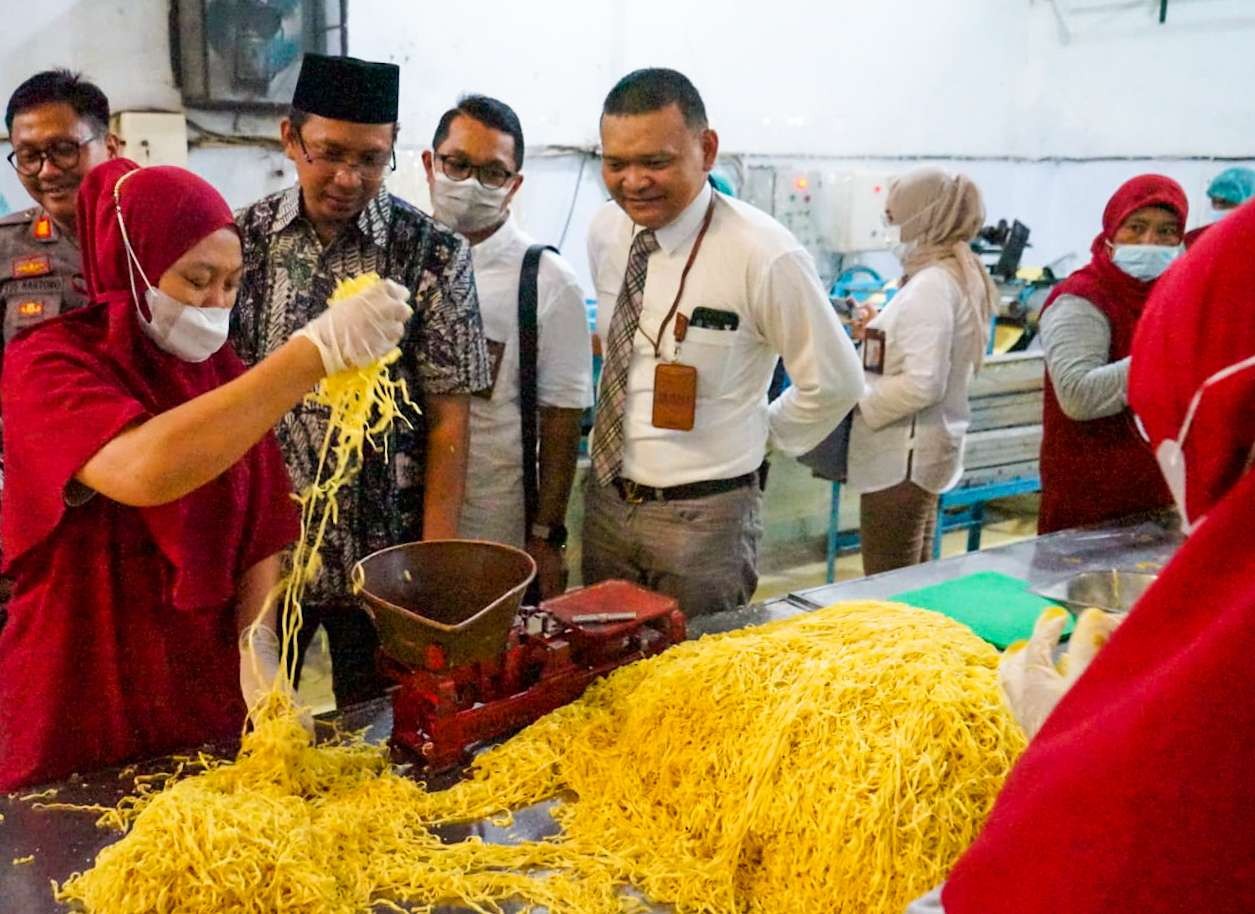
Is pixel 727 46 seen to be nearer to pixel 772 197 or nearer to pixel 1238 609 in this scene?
pixel 772 197

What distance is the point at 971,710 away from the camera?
5.50ft

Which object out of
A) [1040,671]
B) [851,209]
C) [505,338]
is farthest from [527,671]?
[851,209]

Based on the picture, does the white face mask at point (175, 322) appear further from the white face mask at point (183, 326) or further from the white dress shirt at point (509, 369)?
the white dress shirt at point (509, 369)

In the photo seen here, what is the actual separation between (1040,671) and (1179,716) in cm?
57

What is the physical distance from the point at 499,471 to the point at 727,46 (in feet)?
17.5

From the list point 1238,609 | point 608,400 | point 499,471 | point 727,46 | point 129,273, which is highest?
point 727,46

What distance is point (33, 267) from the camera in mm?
3248

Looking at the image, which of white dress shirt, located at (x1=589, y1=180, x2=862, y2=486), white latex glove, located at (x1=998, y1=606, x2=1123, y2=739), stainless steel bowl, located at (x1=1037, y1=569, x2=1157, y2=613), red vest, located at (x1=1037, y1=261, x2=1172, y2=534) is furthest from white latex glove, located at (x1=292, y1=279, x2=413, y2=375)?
red vest, located at (x1=1037, y1=261, x2=1172, y2=534)

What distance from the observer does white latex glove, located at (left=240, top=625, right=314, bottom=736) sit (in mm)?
1985

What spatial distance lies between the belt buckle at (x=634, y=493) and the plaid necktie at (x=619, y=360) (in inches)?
2.3

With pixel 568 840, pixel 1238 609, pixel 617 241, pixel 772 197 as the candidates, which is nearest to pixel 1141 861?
pixel 1238 609

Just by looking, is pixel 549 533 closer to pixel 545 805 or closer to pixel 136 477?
pixel 545 805

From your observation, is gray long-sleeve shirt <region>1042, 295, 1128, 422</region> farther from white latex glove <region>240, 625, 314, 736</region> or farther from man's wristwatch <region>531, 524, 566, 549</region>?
white latex glove <region>240, 625, 314, 736</region>

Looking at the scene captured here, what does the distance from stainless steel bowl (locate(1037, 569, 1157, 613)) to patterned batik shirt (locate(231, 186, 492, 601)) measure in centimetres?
168
